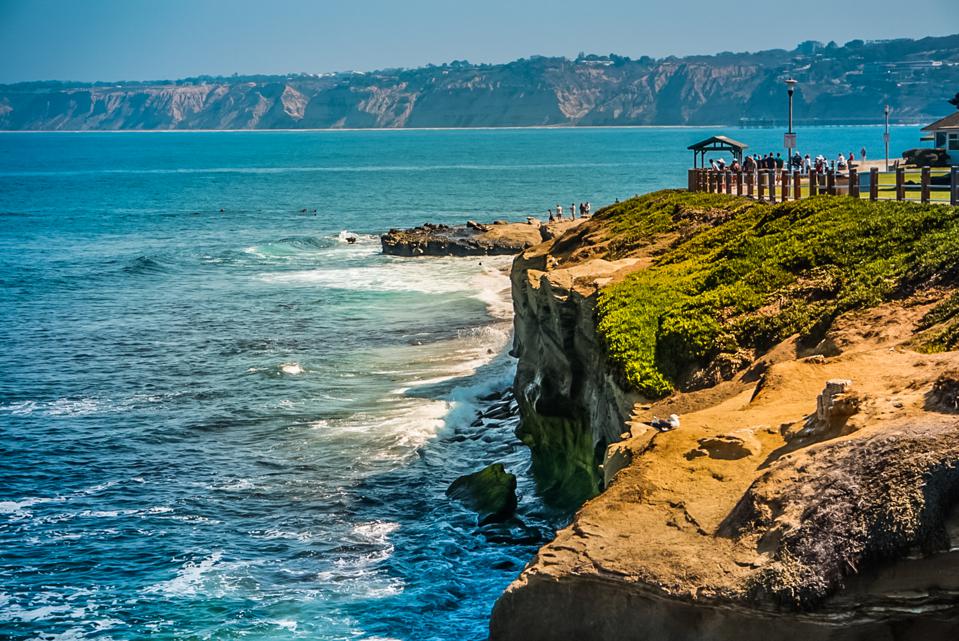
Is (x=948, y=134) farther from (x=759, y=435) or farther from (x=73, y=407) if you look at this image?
(x=759, y=435)

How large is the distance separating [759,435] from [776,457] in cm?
82

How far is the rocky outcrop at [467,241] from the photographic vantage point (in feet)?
217

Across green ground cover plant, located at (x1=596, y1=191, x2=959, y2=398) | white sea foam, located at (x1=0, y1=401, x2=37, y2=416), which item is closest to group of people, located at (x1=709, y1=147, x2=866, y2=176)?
green ground cover plant, located at (x1=596, y1=191, x2=959, y2=398)

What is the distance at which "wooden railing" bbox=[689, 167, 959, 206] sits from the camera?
85.9 ft

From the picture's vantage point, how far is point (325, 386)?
112 ft

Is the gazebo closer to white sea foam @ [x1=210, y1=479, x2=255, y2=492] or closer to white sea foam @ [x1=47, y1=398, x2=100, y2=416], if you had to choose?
white sea foam @ [x1=47, y1=398, x2=100, y2=416]

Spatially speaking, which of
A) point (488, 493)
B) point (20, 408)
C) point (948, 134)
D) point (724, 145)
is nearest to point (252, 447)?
point (488, 493)

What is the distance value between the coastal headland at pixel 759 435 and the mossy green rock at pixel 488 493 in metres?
1.04

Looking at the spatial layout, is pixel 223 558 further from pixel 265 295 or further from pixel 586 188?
pixel 586 188

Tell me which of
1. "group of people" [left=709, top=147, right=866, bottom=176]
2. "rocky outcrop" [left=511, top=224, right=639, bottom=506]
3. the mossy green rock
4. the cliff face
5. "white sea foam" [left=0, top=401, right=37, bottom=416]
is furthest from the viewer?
"group of people" [left=709, top=147, right=866, bottom=176]

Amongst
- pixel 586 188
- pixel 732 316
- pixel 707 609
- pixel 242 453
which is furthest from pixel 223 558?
pixel 586 188

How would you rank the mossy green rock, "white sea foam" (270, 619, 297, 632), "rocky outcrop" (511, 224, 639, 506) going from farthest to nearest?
the mossy green rock → "rocky outcrop" (511, 224, 639, 506) → "white sea foam" (270, 619, 297, 632)

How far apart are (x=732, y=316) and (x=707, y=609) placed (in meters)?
9.38

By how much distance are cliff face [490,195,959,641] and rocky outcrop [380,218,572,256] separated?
4264 centimetres
